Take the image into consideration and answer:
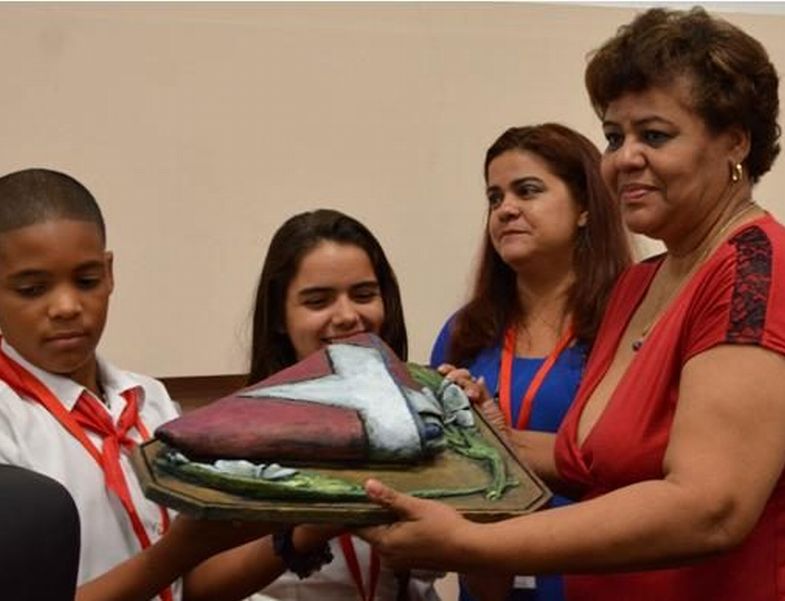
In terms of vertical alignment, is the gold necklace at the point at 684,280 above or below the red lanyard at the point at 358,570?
above

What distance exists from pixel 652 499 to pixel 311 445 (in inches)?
13.3

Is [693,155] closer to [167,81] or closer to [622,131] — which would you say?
[622,131]

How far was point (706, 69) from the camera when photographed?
1206mm

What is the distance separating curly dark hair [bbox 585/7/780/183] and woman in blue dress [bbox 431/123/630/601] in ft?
2.22

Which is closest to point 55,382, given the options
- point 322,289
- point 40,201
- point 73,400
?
point 73,400

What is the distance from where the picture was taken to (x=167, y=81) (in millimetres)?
2088

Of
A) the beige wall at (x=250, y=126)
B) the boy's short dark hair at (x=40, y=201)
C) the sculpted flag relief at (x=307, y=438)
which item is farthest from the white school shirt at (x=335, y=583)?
the beige wall at (x=250, y=126)

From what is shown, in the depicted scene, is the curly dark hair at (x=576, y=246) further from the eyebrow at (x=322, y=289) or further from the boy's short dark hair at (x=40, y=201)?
the boy's short dark hair at (x=40, y=201)

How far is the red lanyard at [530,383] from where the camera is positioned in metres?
1.84

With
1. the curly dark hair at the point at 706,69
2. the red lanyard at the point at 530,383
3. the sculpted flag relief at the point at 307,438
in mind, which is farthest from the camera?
the red lanyard at the point at 530,383

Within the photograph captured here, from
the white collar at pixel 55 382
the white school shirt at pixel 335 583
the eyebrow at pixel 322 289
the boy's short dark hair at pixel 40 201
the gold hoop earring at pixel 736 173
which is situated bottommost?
the white school shirt at pixel 335 583

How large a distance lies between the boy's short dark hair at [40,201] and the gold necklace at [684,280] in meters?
0.72

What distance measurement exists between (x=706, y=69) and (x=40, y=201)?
85 centimetres

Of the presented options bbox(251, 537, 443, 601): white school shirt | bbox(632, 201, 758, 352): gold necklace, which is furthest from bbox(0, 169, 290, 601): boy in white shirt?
bbox(632, 201, 758, 352): gold necklace
